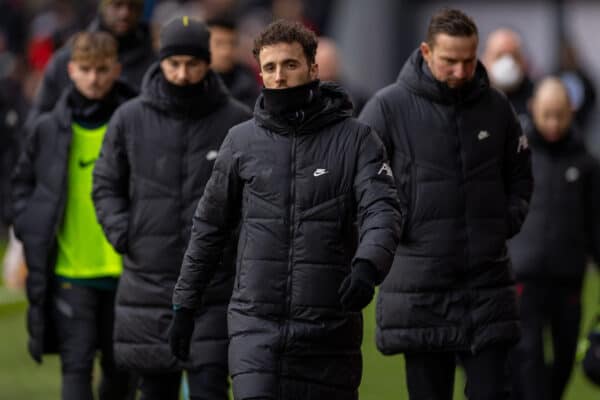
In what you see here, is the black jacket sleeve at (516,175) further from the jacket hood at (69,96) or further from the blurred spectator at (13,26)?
the blurred spectator at (13,26)

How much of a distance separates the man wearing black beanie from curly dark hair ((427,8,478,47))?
116 cm

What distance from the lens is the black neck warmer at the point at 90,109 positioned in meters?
10.2

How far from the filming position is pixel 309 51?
7.91m

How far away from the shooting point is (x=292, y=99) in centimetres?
783

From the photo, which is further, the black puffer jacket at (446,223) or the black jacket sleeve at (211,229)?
the black puffer jacket at (446,223)

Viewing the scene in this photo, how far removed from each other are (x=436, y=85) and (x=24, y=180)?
103 inches

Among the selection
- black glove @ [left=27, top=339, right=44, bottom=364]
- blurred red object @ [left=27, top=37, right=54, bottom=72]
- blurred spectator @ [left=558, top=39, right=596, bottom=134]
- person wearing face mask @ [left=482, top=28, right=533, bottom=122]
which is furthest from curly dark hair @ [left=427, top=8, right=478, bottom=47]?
blurred red object @ [left=27, top=37, right=54, bottom=72]

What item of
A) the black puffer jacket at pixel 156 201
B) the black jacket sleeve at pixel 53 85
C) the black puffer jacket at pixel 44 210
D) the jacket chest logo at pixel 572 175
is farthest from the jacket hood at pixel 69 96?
the jacket chest logo at pixel 572 175

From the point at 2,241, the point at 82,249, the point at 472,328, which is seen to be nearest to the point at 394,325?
the point at 472,328

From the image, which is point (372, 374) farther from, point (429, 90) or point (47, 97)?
point (429, 90)

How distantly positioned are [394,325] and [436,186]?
695 mm

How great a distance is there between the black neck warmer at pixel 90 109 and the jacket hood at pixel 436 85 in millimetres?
1872

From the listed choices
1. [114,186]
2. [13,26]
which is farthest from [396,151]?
[13,26]

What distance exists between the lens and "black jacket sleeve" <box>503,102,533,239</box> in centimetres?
910
